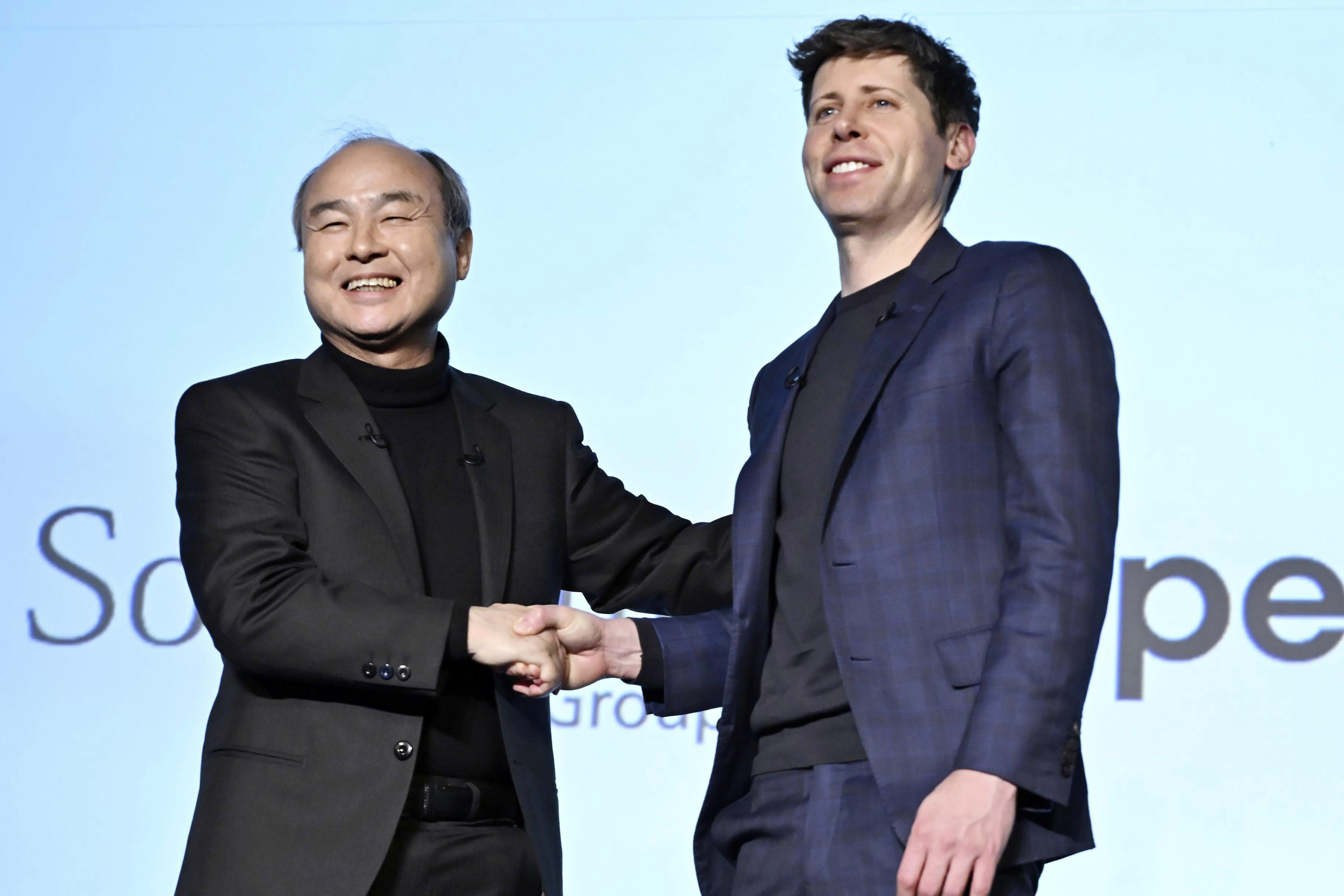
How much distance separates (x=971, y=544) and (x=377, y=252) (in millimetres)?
983

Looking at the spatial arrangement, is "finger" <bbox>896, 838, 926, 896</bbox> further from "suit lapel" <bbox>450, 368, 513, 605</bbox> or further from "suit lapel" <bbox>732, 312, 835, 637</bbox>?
"suit lapel" <bbox>450, 368, 513, 605</bbox>

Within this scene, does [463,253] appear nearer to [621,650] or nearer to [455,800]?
[621,650]

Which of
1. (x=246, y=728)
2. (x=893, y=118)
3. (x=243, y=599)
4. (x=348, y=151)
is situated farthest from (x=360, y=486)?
(x=893, y=118)

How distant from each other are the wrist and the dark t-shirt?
358mm

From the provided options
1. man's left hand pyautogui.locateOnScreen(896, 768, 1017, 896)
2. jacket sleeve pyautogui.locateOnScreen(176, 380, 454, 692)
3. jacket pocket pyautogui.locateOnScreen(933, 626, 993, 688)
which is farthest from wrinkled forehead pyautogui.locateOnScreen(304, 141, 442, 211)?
man's left hand pyautogui.locateOnScreen(896, 768, 1017, 896)

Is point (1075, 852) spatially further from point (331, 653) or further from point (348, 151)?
point (348, 151)

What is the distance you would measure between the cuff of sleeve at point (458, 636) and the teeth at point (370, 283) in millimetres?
513

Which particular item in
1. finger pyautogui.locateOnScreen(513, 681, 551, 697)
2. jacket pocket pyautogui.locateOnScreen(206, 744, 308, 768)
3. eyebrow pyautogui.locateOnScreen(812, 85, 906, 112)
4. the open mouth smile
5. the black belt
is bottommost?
the black belt

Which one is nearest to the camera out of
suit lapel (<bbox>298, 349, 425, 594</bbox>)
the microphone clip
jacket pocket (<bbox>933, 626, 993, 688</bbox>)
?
jacket pocket (<bbox>933, 626, 993, 688</bbox>)

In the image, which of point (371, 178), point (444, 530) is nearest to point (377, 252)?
point (371, 178)

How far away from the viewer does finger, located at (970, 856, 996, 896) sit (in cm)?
148

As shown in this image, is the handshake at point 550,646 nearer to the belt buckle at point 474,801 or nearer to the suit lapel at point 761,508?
the belt buckle at point 474,801

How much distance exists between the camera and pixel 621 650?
86.5 inches

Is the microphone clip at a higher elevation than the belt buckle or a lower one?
higher
